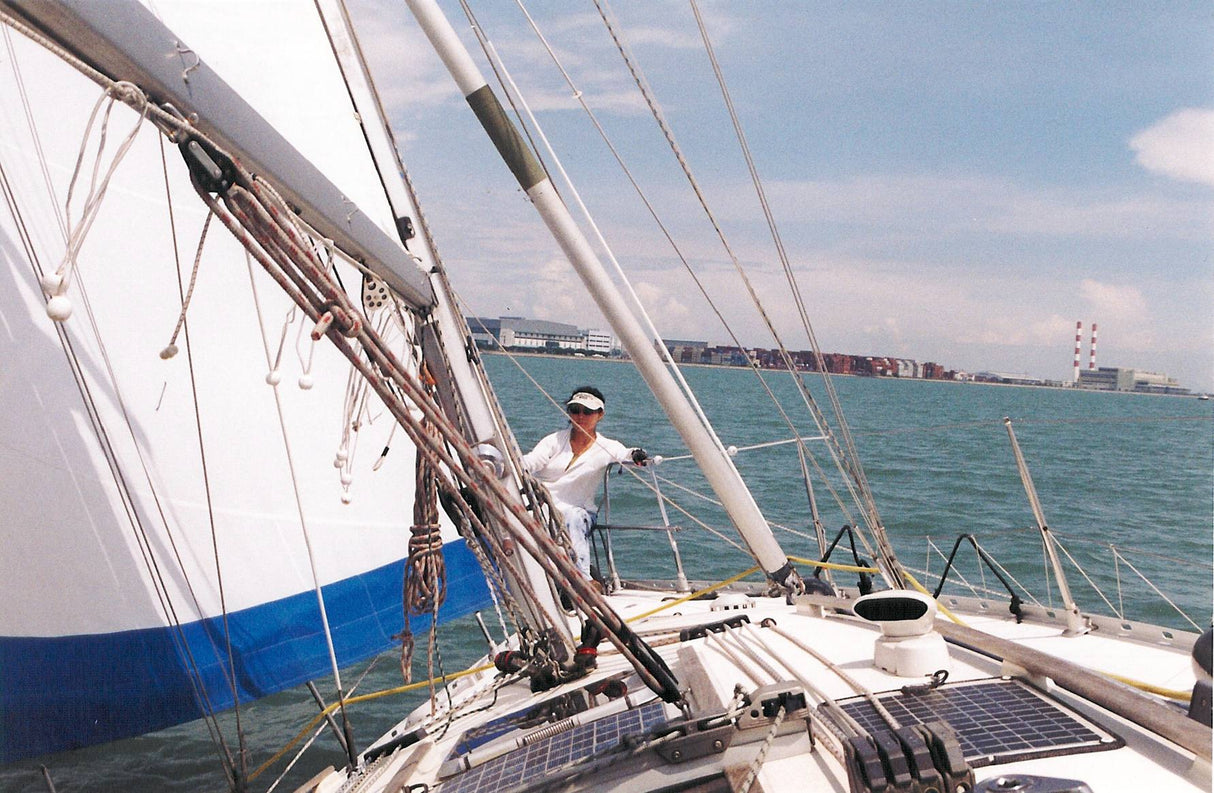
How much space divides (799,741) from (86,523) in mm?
3668

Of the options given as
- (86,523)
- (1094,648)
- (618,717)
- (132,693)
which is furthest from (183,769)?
(1094,648)

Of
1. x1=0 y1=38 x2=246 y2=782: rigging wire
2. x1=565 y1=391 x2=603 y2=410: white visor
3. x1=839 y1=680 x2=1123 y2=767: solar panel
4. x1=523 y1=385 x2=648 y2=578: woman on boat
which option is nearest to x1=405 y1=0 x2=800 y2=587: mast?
x1=523 y1=385 x2=648 y2=578: woman on boat

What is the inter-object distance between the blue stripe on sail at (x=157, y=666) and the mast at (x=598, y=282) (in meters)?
2.73

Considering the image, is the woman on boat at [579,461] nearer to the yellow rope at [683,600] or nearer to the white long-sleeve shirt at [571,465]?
the white long-sleeve shirt at [571,465]

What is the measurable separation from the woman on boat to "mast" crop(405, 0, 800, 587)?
1037 mm

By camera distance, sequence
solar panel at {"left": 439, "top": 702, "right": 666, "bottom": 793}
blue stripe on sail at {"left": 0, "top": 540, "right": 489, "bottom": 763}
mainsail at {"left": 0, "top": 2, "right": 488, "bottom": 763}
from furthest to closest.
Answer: blue stripe on sail at {"left": 0, "top": 540, "right": 489, "bottom": 763} → mainsail at {"left": 0, "top": 2, "right": 488, "bottom": 763} → solar panel at {"left": 439, "top": 702, "right": 666, "bottom": 793}

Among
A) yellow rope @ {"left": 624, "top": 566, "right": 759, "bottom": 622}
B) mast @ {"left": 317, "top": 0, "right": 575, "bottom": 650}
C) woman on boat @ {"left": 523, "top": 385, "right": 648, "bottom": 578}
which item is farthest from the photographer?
woman on boat @ {"left": 523, "top": 385, "right": 648, "bottom": 578}

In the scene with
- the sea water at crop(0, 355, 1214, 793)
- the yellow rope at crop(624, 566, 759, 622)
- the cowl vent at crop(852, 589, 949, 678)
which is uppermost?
the cowl vent at crop(852, 589, 949, 678)

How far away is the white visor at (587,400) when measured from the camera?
538cm

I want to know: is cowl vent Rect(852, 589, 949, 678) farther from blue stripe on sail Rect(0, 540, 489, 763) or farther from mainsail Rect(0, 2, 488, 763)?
blue stripe on sail Rect(0, 540, 489, 763)

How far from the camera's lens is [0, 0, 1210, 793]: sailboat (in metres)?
2.23

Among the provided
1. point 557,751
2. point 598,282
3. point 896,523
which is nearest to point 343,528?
point 598,282

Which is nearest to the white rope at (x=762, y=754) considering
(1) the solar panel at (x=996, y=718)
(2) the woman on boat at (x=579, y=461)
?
(1) the solar panel at (x=996, y=718)

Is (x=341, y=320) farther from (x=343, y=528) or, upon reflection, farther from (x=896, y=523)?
(x=896, y=523)
